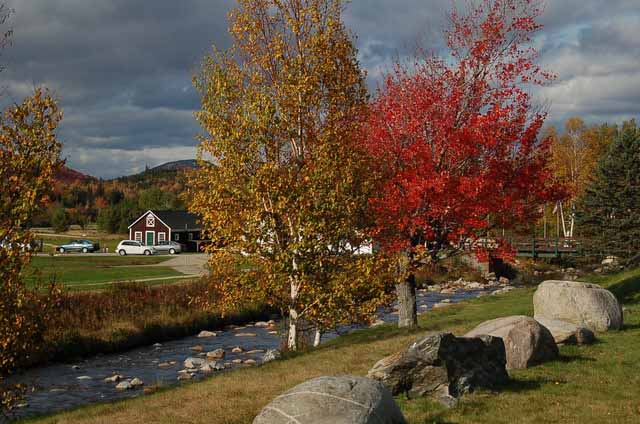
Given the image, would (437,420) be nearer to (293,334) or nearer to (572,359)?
(572,359)

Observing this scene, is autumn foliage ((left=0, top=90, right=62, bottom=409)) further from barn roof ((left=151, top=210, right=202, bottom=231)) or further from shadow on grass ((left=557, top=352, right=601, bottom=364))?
barn roof ((left=151, top=210, right=202, bottom=231))

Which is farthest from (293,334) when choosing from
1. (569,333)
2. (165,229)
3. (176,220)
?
(176,220)

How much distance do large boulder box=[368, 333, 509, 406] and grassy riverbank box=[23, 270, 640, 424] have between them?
312 millimetres

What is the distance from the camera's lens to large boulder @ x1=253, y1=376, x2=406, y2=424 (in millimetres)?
8602

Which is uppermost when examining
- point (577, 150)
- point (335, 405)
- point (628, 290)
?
point (577, 150)

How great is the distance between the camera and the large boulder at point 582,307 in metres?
19.0

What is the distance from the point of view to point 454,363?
12.5 metres

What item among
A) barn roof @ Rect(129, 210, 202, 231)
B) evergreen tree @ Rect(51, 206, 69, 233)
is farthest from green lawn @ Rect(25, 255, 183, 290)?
Answer: evergreen tree @ Rect(51, 206, 69, 233)

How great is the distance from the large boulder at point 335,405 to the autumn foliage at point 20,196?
455 centimetres

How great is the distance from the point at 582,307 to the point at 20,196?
1543cm

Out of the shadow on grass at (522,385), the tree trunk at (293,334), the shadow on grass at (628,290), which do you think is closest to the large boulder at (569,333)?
the shadow on grass at (522,385)

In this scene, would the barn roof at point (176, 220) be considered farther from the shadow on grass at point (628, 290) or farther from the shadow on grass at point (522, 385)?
the shadow on grass at point (522, 385)

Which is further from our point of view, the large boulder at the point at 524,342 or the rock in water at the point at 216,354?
the rock in water at the point at 216,354

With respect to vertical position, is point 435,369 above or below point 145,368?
above
